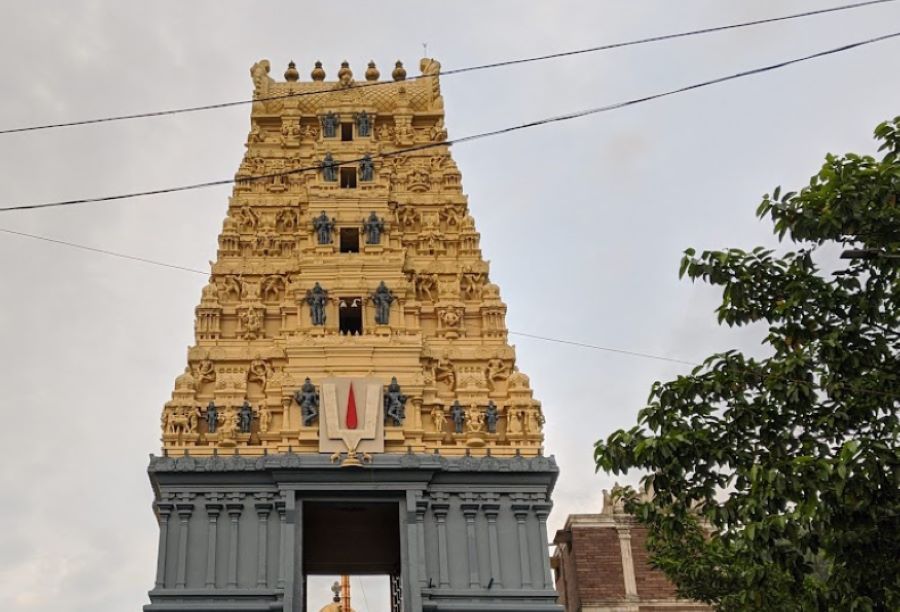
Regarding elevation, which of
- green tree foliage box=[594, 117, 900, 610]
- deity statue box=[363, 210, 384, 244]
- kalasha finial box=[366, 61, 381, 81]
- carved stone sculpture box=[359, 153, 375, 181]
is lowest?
green tree foliage box=[594, 117, 900, 610]

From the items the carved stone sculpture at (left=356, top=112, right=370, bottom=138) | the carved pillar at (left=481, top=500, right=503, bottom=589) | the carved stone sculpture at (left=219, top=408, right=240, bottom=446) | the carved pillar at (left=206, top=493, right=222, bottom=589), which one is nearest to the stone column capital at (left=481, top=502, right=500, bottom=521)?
the carved pillar at (left=481, top=500, right=503, bottom=589)

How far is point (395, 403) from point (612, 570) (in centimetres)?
1294

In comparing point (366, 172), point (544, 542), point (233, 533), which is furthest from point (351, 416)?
point (366, 172)

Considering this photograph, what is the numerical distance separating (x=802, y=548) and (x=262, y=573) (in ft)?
46.9

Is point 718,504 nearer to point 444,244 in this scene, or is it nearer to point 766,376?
point 766,376

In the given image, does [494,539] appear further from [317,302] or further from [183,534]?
[317,302]

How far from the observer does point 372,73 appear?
35.1 m

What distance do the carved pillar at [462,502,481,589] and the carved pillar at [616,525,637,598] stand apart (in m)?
11.7

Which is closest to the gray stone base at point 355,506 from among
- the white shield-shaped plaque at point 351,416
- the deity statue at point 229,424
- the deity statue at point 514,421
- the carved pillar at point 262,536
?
the carved pillar at point 262,536

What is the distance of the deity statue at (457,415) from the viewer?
26406mm

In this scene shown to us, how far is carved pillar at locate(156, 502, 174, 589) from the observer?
2372 centimetres

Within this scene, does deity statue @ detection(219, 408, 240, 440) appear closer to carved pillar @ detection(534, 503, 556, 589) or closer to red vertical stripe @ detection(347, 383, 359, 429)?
red vertical stripe @ detection(347, 383, 359, 429)

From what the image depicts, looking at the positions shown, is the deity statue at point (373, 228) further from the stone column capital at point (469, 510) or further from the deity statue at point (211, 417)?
the stone column capital at point (469, 510)

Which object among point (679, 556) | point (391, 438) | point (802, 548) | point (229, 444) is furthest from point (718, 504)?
point (229, 444)
